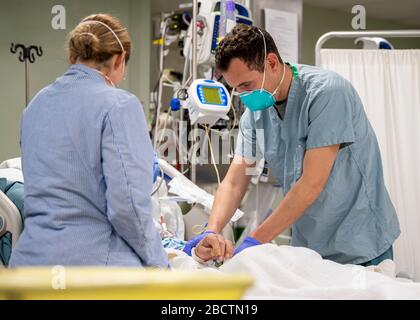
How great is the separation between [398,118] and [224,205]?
1.39 meters

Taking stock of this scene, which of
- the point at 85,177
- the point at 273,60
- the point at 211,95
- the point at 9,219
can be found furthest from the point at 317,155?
the point at 211,95

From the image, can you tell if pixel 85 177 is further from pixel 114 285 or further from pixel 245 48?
pixel 245 48

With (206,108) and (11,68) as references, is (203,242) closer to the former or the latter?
(206,108)

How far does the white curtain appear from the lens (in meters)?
3.10

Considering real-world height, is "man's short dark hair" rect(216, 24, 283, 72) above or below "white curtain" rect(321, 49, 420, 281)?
above

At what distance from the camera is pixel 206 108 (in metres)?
2.95

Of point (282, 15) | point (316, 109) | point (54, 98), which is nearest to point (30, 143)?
point (54, 98)

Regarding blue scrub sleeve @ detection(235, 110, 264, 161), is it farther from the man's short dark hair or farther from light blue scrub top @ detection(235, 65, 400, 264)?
the man's short dark hair

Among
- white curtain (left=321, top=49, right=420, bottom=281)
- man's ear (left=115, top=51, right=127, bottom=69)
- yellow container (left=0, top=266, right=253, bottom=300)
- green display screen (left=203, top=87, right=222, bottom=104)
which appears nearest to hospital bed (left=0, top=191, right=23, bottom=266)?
man's ear (left=115, top=51, right=127, bottom=69)

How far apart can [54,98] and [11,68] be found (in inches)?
148

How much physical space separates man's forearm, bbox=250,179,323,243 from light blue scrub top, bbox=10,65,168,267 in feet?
2.09

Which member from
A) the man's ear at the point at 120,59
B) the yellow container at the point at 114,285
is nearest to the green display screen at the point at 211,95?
the man's ear at the point at 120,59

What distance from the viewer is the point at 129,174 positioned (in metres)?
1.42

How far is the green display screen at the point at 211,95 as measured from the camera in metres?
3.00
